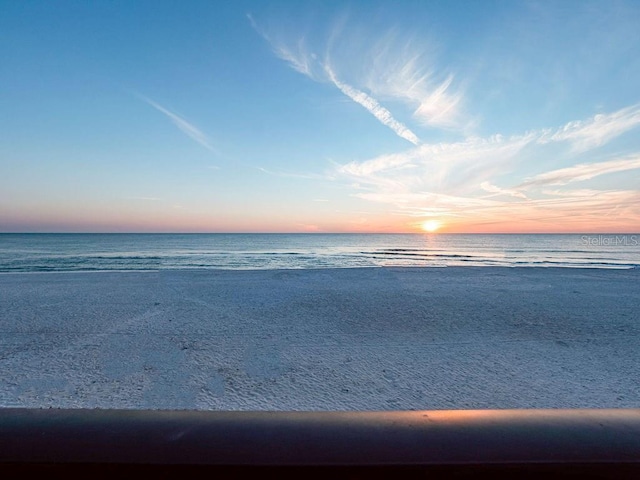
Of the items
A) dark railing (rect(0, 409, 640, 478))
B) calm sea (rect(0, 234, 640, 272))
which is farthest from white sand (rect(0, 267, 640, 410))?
calm sea (rect(0, 234, 640, 272))

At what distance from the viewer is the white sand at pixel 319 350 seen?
3.85 metres

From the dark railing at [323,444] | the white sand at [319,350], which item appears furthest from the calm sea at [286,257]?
the dark railing at [323,444]

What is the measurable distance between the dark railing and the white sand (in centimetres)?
274

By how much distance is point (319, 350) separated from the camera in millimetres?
5477

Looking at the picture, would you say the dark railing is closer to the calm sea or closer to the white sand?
the white sand

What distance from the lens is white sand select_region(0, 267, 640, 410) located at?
A: 3848 millimetres

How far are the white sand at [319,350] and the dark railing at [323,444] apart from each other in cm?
274

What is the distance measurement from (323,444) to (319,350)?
4.63 metres

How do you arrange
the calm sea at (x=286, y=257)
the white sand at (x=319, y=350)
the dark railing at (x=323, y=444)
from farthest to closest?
the calm sea at (x=286, y=257) → the white sand at (x=319, y=350) → the dark railing at (x=323, y=444)

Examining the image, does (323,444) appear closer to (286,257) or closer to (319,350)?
(319,350)

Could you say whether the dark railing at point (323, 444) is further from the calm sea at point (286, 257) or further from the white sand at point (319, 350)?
the calm sea at point (286, 257)

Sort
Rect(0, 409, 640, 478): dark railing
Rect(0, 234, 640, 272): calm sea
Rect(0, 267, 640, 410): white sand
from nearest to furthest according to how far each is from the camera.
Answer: Rect(0, 409, 640, 478): dark railing, Rect(0, 267, 640, 410): white sand, Rect(0, 234, 640, 272): calm sea

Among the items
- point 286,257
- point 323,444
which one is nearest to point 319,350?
point 323,444

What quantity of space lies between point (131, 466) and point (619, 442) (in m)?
1.38
